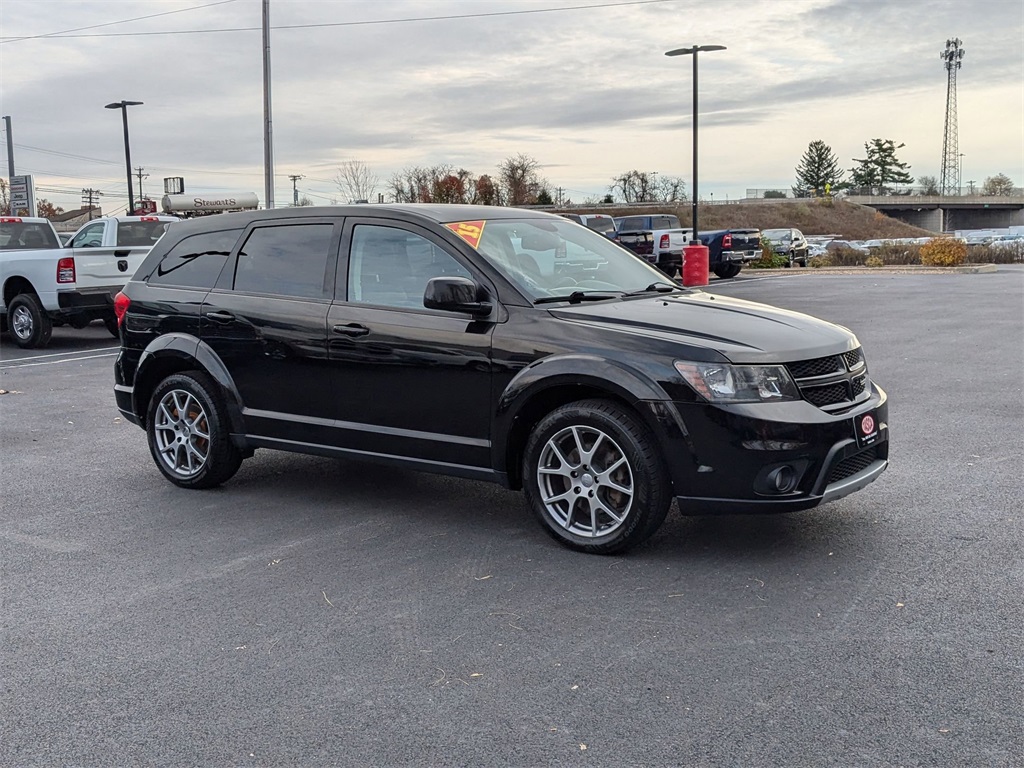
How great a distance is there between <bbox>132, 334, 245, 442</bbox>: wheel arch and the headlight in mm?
3007

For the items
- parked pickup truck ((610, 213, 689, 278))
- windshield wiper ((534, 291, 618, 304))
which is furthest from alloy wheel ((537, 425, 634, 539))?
parked pickup truck ((610, 213, 689, 278))

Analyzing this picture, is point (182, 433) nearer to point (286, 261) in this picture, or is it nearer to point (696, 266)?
point (286, 261)

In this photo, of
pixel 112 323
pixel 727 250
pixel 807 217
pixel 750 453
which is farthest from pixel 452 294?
pixel 807 217

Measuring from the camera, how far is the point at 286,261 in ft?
21.3

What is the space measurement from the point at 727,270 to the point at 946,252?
9.20 metres

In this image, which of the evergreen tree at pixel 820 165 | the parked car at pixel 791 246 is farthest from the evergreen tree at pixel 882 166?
the parked car at pixel 791 246

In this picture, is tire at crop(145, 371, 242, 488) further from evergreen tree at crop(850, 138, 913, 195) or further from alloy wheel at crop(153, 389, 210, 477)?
evergreen tree at crop(850, 138, 913, 195)

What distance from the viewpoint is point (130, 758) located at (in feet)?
10.9

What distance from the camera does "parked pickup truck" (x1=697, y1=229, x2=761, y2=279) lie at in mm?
33188

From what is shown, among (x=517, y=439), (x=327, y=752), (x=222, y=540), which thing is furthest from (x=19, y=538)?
(x=327, y=752)

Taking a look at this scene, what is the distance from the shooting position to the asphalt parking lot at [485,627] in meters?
3.40

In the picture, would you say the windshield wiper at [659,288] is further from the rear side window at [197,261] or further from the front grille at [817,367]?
the rear side window at [197,261]

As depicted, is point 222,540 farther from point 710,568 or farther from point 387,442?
point 710,568

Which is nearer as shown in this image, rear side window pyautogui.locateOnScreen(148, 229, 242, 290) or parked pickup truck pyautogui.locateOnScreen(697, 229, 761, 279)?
rear side window pyautogui.locateOnScreen(148, 229, 242, 290)
